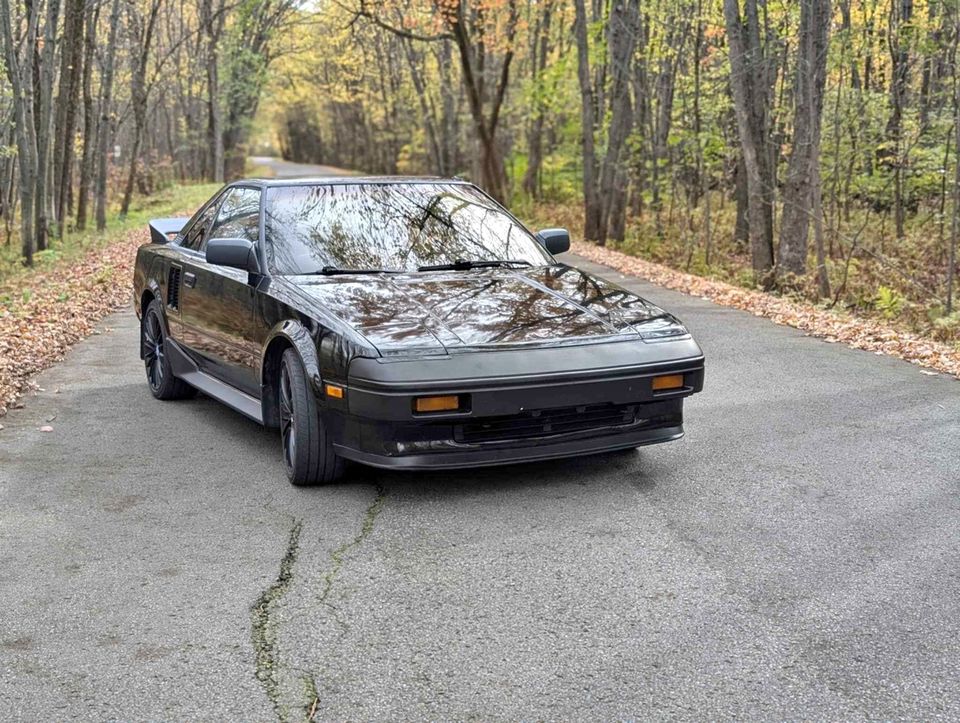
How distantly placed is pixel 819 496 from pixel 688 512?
694 mm

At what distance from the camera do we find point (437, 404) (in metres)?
4.70

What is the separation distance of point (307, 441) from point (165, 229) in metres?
4.08

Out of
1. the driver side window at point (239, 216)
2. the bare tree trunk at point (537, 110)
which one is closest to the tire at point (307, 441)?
the driver side window at point (239, 216)

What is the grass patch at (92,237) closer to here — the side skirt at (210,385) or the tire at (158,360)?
the tire at (158,360)

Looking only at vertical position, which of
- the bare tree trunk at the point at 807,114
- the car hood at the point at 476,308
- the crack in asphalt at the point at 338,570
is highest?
the bare tree trunk at the point at 807,114

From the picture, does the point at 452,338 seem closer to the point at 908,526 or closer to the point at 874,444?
the point at 908,526

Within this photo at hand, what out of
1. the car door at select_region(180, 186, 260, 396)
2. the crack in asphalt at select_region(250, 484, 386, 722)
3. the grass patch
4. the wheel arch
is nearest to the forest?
the grass patch

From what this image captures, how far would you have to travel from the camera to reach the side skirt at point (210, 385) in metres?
5.90

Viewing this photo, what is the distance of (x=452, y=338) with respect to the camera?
4.87 metres

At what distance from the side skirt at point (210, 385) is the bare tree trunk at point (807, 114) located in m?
10.0

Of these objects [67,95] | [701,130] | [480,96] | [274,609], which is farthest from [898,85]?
[274,609]

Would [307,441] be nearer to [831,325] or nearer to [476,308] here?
[476,308]

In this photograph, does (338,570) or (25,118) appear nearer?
(338,570)

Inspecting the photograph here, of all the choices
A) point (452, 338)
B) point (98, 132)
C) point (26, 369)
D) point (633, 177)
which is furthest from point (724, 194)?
point (452, 338)
